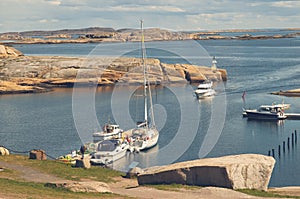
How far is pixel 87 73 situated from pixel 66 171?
250 feet

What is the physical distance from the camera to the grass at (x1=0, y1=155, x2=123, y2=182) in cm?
3503

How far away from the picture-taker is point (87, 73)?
111000 millimetres

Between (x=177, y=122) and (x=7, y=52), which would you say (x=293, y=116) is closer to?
(x=177, y=122)

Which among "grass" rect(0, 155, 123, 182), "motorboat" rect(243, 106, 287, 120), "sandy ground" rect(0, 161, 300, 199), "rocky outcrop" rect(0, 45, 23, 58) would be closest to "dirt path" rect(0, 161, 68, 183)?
"sandy ground" rect(0, 161, 300, 199)

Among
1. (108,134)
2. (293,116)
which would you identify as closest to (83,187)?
(108,134)

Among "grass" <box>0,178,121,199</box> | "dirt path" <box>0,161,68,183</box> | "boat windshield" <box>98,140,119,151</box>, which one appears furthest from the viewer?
"boat windshield" <box>98,140,119,151</box>

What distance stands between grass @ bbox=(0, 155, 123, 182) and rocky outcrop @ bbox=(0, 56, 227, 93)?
6760 centimetres

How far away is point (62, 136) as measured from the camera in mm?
60938

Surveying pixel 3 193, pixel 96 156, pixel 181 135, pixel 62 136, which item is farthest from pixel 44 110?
pixel 3 193

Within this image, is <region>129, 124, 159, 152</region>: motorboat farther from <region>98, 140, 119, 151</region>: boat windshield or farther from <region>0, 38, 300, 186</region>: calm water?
<region>98, 140, 119, 151</region>: boat windshield

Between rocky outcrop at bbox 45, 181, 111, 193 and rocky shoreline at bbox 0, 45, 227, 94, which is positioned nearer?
rocky outcrop at bbox 45, 181, 111, 193

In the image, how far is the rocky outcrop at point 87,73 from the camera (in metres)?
109

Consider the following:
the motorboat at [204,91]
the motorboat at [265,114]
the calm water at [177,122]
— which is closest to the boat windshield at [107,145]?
the calm water at [177,122]

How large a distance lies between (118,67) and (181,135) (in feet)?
182
